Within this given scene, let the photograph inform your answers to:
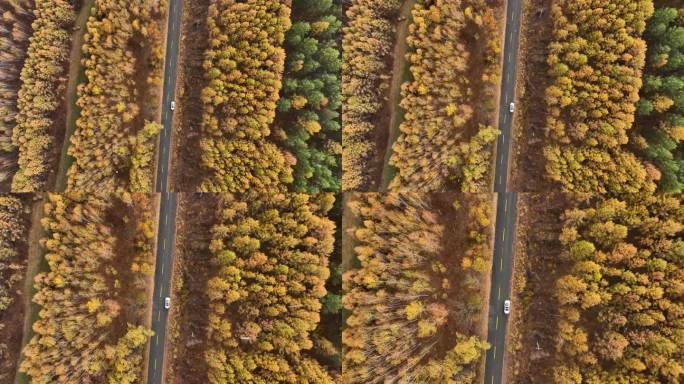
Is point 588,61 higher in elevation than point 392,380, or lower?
higher

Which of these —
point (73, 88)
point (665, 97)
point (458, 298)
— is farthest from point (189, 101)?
point (665, 97)

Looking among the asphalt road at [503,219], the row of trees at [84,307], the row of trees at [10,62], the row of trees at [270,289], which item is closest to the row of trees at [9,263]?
the row of trees at [84,307]

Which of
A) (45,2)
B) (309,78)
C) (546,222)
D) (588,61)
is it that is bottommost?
(546,222)

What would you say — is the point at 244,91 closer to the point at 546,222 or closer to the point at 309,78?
the point at 309,78

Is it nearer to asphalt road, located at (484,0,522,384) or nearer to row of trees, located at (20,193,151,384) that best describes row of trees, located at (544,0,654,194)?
asphalt road, located at (484,0,522,384)

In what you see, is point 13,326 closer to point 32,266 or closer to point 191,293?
point 32,266

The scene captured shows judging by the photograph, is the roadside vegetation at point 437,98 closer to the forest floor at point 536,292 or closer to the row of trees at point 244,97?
the forest floor at point 536,292

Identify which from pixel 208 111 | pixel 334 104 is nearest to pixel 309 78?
pixel 334 104
